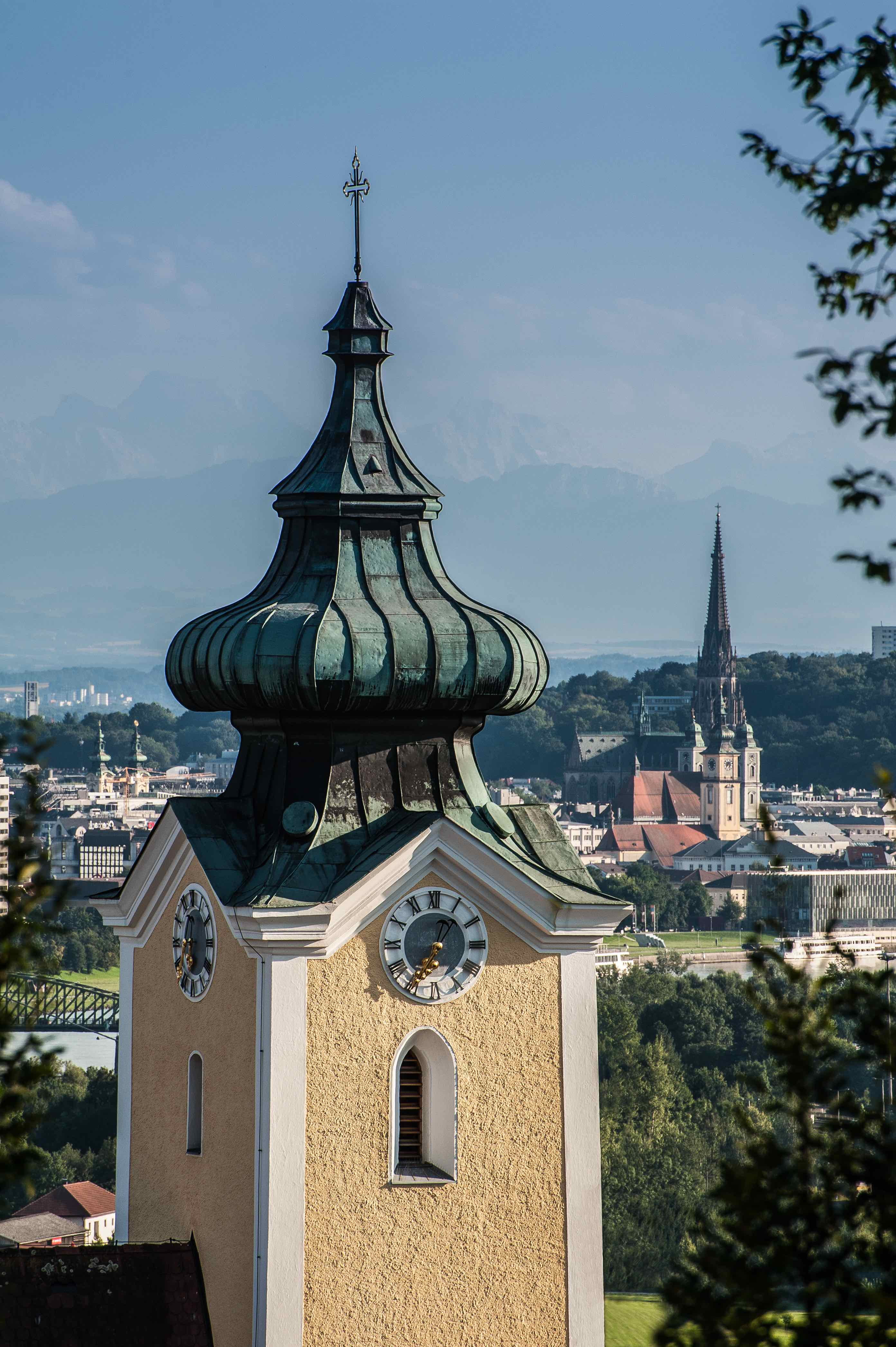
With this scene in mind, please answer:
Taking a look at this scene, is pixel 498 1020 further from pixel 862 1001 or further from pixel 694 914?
pixel 694 914

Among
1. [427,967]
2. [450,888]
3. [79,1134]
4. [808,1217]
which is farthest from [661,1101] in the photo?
[808,1217]

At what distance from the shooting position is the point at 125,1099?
12977 mm

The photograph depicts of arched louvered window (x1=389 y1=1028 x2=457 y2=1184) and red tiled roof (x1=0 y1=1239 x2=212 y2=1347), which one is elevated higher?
arched louvered window (x1=389 y1=1028 x2=457 y2=1184)

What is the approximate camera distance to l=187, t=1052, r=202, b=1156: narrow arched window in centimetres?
1206

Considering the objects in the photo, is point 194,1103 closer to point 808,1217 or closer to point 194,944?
point 194,944

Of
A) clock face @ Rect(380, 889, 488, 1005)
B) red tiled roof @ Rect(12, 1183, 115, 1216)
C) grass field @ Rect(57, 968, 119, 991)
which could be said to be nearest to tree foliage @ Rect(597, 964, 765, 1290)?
red tiled roof @ Rect(12, 1183, 115, 1216)

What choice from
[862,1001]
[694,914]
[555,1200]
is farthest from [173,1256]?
[694,914]

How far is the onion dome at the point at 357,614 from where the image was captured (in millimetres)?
11609

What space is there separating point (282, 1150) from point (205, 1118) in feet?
2.82

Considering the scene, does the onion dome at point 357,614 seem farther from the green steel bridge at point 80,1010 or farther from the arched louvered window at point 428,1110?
the green steel bridge at point 80,1010

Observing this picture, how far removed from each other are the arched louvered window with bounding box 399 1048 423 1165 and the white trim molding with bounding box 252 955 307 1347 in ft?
1.93

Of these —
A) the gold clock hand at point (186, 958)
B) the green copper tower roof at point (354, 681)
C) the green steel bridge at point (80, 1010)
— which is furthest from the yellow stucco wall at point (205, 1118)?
the green steel bridge at point (80, 1010)

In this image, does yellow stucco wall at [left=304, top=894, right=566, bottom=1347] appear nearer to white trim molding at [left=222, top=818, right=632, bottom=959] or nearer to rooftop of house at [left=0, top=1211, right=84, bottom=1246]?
white trim molding at [left=222, top=818, right=632, bottom=959]

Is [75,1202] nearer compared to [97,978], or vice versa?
[75,1202]
